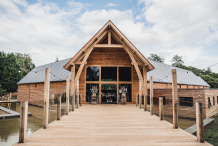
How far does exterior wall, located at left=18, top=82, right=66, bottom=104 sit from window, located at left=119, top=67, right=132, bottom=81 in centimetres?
851

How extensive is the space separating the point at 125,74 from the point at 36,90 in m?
15.1

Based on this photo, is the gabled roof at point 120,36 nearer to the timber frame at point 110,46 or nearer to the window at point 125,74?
the timber frame at point 110,46

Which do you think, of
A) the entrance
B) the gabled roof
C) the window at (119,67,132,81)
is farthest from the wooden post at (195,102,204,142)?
the entrance

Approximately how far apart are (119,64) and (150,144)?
8930mm

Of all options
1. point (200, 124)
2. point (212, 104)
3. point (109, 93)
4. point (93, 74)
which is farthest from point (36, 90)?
point (212, 104)

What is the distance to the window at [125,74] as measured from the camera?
11789 millimetres

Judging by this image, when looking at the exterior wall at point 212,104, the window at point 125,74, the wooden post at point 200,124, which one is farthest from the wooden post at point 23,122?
the exterior wall at point 212,104

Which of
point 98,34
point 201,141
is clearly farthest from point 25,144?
point 98,34

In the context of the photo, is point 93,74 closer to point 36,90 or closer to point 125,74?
point 125,74

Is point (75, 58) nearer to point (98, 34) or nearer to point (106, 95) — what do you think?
point (98, 34)

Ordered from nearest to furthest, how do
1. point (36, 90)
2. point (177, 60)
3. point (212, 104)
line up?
point (212, 104)
point (36, 90)
point (177, 60)

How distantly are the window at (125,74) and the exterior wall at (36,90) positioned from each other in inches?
335

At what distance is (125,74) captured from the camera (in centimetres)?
1184

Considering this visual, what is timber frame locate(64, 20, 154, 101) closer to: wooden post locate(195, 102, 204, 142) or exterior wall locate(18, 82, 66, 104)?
wooden post locate(195, 102, 204, 142)
